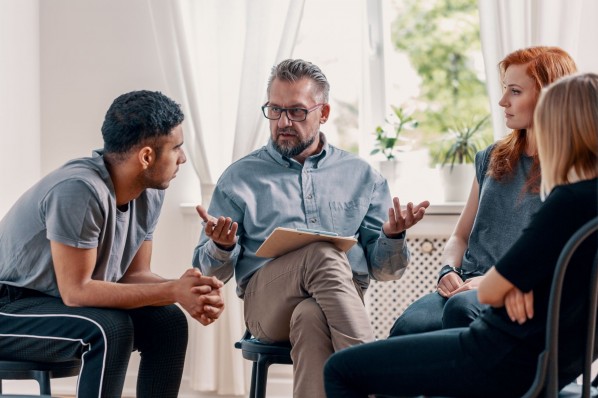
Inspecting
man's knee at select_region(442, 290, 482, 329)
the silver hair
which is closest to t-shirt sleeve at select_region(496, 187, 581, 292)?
man's knee at select_region(442, 290, 482, 329)

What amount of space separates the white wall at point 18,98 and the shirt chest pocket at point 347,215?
58.9 inches

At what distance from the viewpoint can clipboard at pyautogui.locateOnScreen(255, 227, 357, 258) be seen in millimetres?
2258

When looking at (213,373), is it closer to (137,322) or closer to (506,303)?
(137,322)

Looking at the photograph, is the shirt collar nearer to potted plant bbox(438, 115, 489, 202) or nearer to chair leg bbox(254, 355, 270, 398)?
chair leg bbox(254, 355, 270, 398)

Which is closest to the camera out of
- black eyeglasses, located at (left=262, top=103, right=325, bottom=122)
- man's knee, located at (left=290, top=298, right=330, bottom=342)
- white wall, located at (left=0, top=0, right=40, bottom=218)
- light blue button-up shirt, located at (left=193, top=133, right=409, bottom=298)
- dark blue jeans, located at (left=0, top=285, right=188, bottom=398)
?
dark blue jeans, located at (left=0, top=285, right=188, bottom=398)

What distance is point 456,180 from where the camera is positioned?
11.6 feet

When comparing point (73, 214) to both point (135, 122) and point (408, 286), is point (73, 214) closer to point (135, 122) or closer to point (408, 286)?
point (135, 122)

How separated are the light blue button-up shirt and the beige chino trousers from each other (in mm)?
203

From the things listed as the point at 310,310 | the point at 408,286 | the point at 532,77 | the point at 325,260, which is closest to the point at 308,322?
the point at 310,310

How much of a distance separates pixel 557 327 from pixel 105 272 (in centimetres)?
133

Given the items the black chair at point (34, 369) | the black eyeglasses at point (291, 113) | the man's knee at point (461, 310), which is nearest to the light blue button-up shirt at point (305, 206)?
the black eyeglasses at point (291, 113)

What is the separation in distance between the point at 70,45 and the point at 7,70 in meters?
0.37

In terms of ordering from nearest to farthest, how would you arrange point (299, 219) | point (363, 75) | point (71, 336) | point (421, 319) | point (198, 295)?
point (71, 336) < point (198, 295) < point (421, 319) < point (299, 219) < point (363, 75)

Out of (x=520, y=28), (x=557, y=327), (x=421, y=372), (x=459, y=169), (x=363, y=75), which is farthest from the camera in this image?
(x=363, y=75)
